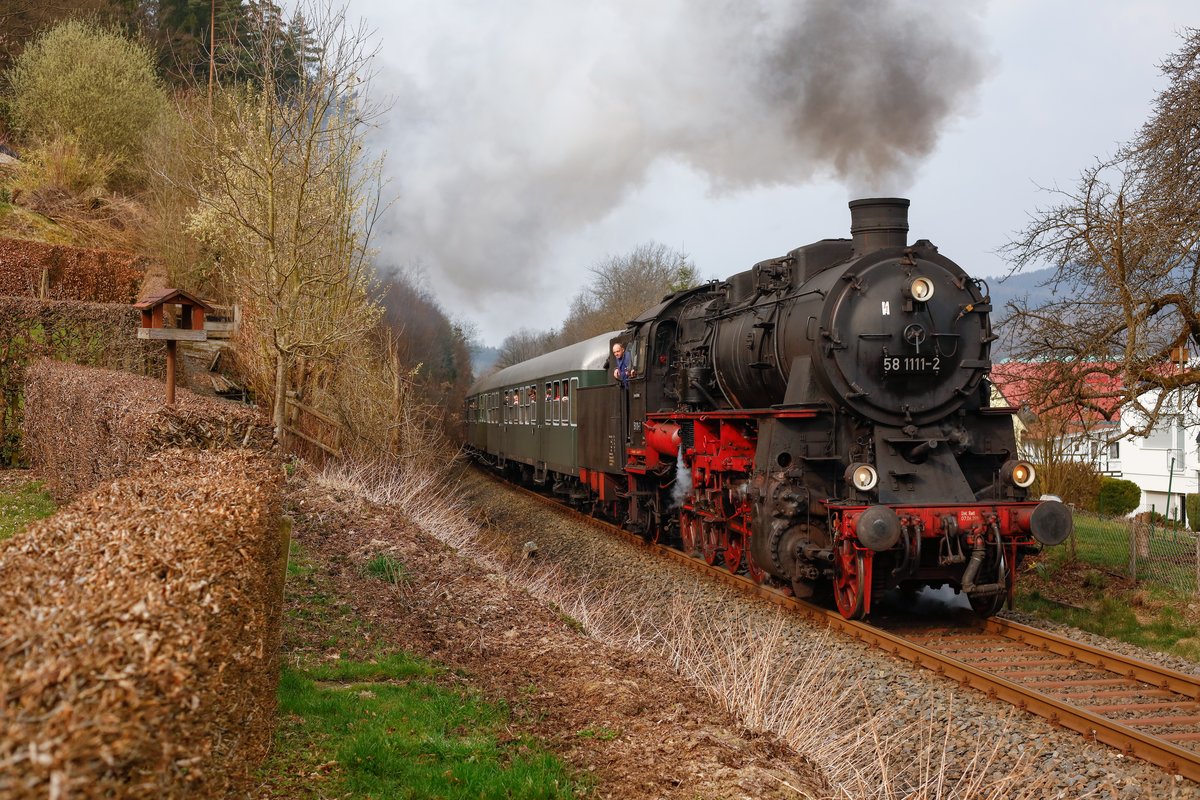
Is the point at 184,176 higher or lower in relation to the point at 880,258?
higher

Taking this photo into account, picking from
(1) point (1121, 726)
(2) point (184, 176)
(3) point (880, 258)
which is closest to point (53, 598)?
(1) point (1121, 726)

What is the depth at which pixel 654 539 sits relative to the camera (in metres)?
15.8

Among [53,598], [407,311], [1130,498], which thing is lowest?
[1130,498]

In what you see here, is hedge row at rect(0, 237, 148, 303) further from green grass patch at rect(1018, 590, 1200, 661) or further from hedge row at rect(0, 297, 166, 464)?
green grass patch at rect(1018, 590, 1200, 661)

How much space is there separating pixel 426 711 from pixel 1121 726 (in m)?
4.59

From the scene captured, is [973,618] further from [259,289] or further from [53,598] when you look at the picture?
[259,289]

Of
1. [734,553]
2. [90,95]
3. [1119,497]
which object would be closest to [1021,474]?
[734,553]

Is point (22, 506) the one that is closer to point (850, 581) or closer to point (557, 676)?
point (557, 676)

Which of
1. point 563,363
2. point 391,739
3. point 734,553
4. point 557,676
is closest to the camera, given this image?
point 391,739

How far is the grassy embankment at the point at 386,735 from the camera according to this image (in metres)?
4.99

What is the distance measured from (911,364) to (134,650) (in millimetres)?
8675

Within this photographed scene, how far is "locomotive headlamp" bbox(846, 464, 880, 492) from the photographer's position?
938cm

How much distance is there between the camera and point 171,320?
38.8 feet

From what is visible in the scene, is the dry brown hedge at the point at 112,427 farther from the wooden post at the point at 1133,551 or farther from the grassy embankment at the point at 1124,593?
the wooden post at the point at 1133,551
